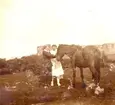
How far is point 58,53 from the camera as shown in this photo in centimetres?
332

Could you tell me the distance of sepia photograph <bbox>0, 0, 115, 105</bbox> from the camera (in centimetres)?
325

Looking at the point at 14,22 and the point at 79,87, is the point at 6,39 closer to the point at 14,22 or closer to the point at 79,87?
the point at 14,22

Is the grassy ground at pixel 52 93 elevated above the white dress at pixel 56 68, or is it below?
below

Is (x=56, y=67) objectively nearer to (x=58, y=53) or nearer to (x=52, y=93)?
(x=58, y=53)

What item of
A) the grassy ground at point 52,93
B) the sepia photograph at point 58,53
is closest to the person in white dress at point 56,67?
the sepia photograph at point 58,53

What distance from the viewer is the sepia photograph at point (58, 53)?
10.7 ft

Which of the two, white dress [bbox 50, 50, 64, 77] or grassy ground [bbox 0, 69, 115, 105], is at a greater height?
white dress [bbox 50, 50, 64, 77]

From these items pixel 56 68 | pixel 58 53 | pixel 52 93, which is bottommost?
pixel 52 93

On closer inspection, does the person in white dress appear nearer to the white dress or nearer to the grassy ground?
the white dress

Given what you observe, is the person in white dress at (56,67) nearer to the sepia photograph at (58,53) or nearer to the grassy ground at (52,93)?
the sepia photograph at (58,53)

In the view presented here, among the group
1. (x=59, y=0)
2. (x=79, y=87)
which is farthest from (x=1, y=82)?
(x=59, y=0)

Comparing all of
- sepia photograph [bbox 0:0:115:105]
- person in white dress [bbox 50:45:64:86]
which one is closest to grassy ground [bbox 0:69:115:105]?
sepia photograph [bbox 0:0:115:105]

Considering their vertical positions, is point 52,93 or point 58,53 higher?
point 58,53

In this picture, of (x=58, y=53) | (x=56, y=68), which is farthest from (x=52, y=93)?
(x=58, y=53)
